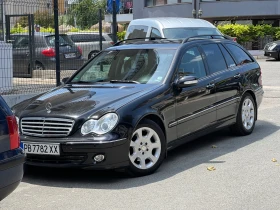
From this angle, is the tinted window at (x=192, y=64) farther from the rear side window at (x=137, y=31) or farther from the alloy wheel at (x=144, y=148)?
the rear side window at (x=137, y=31)

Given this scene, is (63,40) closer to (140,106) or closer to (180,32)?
(180,32)

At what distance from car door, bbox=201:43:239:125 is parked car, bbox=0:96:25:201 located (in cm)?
389

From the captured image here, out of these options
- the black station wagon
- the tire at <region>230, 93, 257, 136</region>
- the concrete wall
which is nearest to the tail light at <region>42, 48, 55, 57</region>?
the black station wagon

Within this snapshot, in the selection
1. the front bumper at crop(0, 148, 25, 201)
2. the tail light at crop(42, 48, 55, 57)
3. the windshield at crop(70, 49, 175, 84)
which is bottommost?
the front bumper at crop(0, 148, 25, 201)

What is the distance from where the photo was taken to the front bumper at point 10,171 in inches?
183

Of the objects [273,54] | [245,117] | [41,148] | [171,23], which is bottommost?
[273,54]

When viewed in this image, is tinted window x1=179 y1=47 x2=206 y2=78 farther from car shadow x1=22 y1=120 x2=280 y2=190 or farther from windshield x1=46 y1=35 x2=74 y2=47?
windshield x1=46 y1=35 x2=74 y2=47

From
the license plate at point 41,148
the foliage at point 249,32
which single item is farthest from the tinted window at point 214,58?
the foliage at point 249,32

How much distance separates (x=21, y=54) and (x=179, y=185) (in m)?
8.00

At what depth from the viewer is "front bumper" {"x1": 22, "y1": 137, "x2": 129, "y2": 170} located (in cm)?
628

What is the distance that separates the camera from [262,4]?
4038 cm

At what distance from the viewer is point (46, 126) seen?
258 inches

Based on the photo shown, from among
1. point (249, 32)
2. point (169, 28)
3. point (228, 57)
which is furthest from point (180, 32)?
point (249, 32)

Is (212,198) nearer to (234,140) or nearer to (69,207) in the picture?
(69,207)
